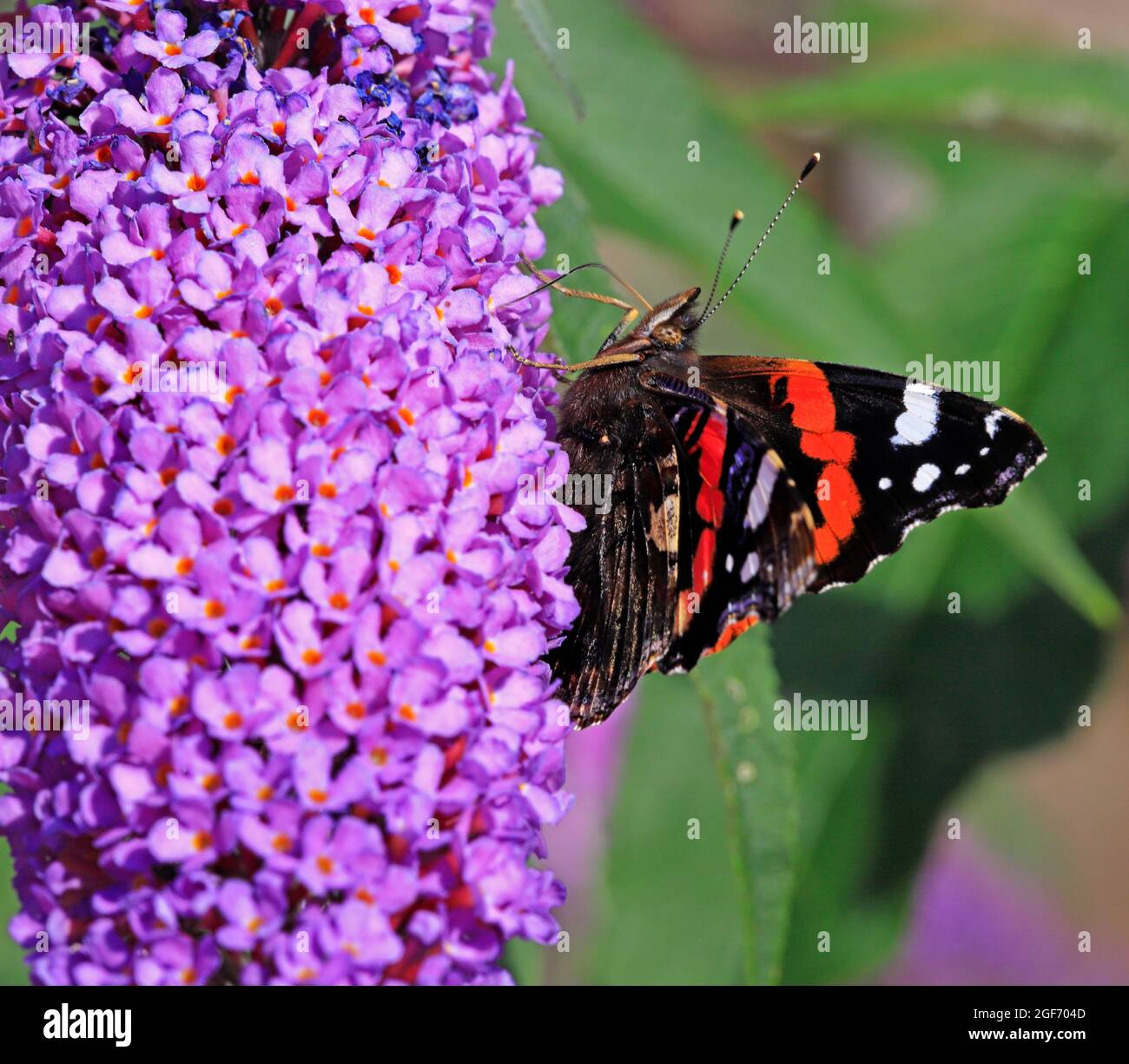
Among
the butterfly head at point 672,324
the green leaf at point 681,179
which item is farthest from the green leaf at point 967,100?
the butterfly head at point 672,324

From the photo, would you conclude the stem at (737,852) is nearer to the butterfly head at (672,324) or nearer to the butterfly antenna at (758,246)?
the butterfly head at (672,324)

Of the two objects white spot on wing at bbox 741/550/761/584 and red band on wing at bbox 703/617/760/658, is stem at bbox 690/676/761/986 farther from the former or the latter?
white spot on wing at bbox 741/550/761/584

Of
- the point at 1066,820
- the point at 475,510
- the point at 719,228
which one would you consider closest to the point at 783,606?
the point at 475,510

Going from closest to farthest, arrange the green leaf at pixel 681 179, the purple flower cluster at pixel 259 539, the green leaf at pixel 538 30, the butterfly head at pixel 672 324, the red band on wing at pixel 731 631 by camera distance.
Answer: the purple flower cluster at pixel 259 539 → the green leaf at pixel 538 30 → the red band on wing at pixel 731 631 → the butterfly head at pixel 672 324 → the green leaf at pixel 681 179

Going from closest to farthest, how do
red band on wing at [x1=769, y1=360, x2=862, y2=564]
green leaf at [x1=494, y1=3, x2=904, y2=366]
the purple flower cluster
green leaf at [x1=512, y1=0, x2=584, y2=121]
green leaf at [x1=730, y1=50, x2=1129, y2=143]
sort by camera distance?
the purple flower cluster
green leaf at [x1=512, y1=0, x2=584, y2=121]
red band on wing at [x1=769, y1=360, x2=862, y2=564]
green leaf at [x1=494, y1=3, x2=904, y2=366]
green leaf at [x1=730, y1=50, x2=1129, y2=143]

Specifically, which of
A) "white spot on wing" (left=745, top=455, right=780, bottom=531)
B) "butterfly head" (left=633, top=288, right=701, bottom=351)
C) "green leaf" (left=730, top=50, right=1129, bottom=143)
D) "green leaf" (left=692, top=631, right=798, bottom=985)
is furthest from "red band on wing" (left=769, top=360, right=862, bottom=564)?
"green leaf" (left=730, top=50, right=1129, bottom=143)

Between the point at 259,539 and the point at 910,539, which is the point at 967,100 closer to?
the point at 910,539
